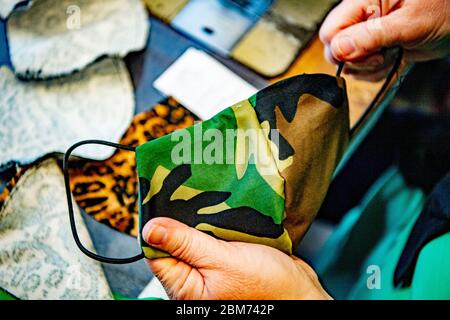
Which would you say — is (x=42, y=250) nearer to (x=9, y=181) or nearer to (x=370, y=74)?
(x=9, y=181)

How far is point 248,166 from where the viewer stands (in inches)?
25.9

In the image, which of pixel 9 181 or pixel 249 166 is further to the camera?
Result: pixel 9 181

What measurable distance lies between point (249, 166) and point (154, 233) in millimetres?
162

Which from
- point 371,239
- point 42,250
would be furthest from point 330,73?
point 42,250

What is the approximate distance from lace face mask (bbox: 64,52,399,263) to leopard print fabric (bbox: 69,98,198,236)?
9.0 inches

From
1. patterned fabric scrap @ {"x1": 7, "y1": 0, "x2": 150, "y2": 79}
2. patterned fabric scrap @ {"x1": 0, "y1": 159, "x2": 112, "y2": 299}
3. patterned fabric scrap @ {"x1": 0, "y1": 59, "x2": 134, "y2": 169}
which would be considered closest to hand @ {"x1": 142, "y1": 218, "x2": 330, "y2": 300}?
patterned fabric scrap @ {"x1": 0, "y1": 159, "x2": 112, "y2": 299}

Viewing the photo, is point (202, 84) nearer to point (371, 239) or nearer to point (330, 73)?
point (330, 73)

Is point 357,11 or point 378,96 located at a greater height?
point 357,11

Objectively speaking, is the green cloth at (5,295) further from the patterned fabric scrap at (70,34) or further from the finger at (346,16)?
the finger at (346,16)

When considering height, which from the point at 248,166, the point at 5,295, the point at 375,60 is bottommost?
the point at 5,295

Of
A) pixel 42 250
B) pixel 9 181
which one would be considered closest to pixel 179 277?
pixel 42 250

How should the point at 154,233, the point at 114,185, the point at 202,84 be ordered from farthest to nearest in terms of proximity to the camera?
1. the point at 202,84
2. the point at 114,185
3. the point at 154,233

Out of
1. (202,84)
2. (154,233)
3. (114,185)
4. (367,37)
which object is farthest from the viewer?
(202,84)
